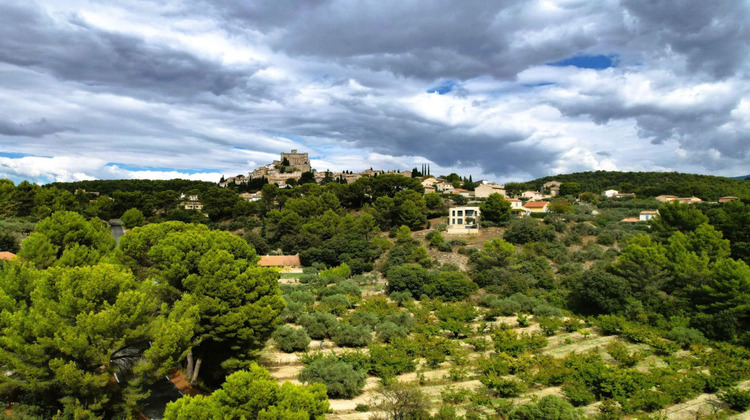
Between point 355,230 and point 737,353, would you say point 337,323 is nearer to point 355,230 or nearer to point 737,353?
point 737,353

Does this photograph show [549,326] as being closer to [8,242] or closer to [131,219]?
[8,242]

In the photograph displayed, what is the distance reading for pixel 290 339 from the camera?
20797 mm

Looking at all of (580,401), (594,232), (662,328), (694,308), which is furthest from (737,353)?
(594,232)

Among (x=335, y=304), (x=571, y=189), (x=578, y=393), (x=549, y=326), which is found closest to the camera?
(x=578, y=393)

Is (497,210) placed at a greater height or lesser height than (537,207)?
lesser

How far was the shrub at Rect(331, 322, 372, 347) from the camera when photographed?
21406mm

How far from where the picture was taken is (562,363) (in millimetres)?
17719

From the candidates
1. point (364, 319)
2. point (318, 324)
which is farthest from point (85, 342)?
point (364, 319)

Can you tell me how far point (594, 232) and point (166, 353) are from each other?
46.6 meters

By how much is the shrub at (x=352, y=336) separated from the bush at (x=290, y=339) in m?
1.71

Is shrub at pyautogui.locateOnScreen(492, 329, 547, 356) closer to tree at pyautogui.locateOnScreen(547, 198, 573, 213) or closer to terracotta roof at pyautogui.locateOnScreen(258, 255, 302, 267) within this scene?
terracotta roof at pyautogui.locateOnScreen(258, 255, 302, 267)

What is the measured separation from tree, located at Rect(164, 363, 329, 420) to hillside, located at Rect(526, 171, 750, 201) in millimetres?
74512

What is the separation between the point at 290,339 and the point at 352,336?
3.16 m

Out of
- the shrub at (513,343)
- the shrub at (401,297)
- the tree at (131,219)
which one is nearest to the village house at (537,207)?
the shrub at (401,297)
